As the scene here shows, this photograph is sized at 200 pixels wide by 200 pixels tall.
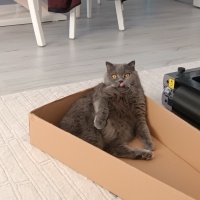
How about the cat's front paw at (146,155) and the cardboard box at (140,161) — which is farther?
the cat's front paw at (146,155)

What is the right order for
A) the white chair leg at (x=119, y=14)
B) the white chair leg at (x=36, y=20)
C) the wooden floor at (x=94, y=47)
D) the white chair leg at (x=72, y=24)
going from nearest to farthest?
the wooden floor at (x=94, y=47)
the white chair leg at (x=36, y=20)
the white chair leg at (x=72, y=24)
the white chair leg at (x=119, y=14)

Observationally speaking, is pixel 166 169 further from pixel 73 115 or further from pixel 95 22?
pixel 95 22

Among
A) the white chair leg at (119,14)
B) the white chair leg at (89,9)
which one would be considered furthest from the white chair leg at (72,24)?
the white chair leg at (89,9)

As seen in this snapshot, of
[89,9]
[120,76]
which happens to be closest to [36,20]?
[89,9]

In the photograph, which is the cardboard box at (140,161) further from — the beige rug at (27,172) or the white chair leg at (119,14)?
the white chair leg at (119,14)

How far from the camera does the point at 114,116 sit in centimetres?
121

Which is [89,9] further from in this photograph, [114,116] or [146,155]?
[146,155]

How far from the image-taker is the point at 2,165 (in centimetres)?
113

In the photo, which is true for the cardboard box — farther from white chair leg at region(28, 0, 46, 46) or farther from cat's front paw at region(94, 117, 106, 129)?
white chair leg at region(28, 0, 46, 46)

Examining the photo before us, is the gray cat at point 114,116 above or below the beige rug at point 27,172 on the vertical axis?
above

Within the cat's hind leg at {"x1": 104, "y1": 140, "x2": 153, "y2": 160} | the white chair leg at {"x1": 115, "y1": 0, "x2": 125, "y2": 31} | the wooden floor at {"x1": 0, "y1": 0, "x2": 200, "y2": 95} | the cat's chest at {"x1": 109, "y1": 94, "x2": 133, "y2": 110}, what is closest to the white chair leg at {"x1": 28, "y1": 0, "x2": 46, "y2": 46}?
the wooden floor at {"x1": 0, "y1": 0, "x2": 200, "y2": 95}

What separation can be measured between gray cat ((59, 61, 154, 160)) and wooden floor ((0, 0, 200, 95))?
59 cm

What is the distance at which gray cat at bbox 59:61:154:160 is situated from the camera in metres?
1.14

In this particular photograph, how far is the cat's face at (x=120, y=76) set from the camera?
1.25 meters
